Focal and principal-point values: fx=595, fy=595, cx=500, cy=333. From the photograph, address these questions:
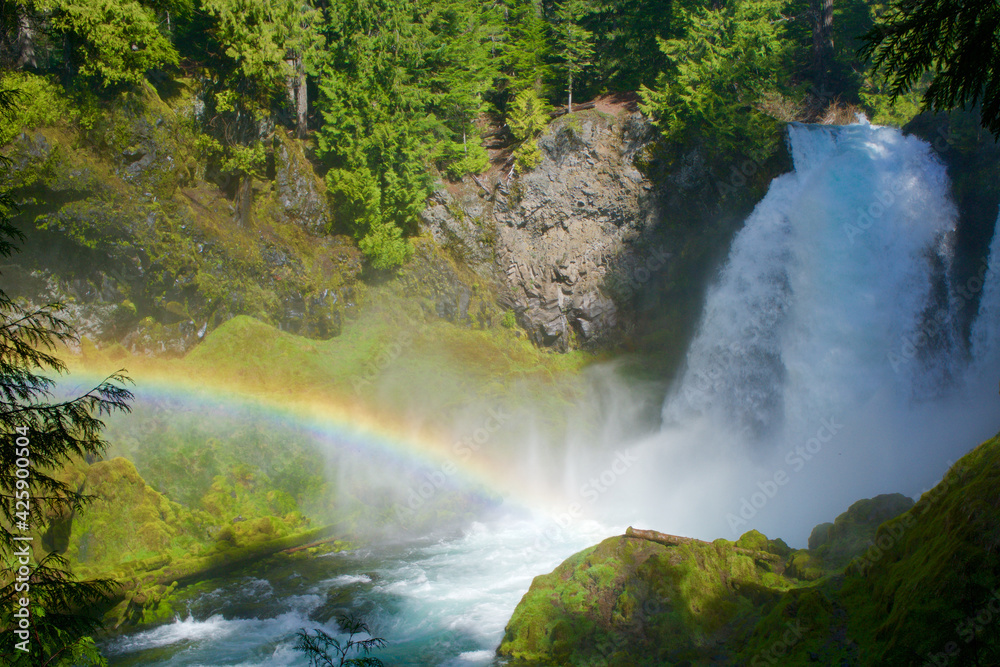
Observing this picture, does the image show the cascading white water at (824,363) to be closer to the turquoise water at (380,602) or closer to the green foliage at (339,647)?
the turquoise water at (380,602)

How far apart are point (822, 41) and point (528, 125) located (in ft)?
52.7

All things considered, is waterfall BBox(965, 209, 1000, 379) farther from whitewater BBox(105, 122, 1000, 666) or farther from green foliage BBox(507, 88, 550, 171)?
green foliage BBox(507, 88, 550, 171)

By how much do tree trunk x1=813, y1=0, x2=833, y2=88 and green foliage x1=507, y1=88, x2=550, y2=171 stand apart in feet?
47.8

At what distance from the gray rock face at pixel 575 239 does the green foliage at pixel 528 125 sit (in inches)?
21.1

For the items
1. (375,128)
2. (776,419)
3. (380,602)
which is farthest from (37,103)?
(776,419)

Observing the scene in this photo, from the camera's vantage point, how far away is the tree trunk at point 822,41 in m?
29.1

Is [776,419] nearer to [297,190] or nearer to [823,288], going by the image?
[823,288]

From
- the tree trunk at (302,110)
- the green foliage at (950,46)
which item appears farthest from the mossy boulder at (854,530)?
the tree trunk at (302,110)

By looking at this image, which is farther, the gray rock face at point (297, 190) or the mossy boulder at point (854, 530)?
the gray rock face at point (297, 190)

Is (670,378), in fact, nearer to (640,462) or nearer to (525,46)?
(640,462)

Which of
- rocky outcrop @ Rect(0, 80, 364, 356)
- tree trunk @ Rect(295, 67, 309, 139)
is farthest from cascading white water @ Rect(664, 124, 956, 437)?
tree trunk @ Rect(295, 67, 309, 139)

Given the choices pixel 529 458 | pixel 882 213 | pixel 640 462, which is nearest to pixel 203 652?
pixel 529 458

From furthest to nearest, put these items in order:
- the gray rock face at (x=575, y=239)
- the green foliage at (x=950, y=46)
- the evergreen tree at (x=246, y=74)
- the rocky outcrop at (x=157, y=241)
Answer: the gray rock face at (x=575, y=239) < the evergreen tree at (x=246, y=74) < the rocky outcrop at (x=157, y=241) < the green foliage at (x=950, y=46)

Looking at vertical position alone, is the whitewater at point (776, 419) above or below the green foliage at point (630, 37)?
below
